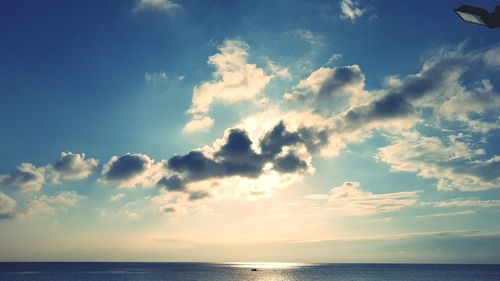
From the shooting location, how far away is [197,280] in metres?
154

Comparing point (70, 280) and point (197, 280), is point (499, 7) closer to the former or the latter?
point (197, 280)

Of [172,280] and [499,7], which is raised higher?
[499,7]

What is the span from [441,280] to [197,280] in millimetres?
110885

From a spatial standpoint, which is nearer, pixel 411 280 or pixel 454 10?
pixel 454 10

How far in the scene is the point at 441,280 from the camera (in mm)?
173000

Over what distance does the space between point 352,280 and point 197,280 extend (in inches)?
2586

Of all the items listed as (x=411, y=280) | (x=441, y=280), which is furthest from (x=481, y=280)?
(x=411, y=280)

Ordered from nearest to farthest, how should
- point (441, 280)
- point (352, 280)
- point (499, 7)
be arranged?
point (499, 7), point (352, 280), point (441, 280)

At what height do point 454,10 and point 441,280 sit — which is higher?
point 454,10

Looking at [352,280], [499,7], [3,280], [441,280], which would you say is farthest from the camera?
[441,280]

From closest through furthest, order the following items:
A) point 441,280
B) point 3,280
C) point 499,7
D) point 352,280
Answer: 1. point 499,7
2. point 3,280
3. point 352,280
4. point 441,280

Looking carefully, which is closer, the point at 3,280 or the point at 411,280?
the point at 3,280

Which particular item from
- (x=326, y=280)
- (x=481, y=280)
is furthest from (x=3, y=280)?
(x=481, y=280)

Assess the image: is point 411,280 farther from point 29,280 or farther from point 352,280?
point 29,280
